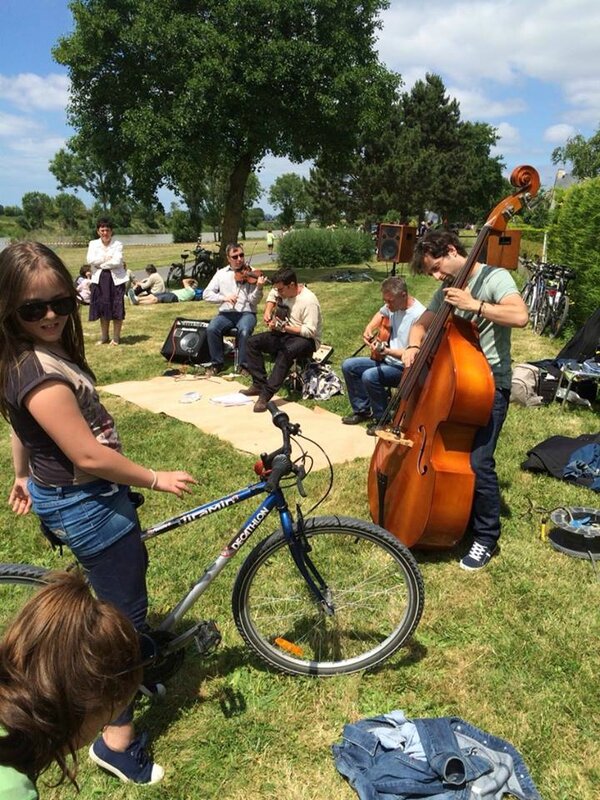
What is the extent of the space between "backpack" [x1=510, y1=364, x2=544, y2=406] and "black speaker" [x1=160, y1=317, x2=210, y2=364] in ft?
13.4

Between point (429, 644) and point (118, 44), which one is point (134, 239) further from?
point (429, 644)

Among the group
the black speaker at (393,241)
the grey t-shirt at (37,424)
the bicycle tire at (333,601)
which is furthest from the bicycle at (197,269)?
the grey t-shirt at (37,424)

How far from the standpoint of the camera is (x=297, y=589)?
271 centimetres

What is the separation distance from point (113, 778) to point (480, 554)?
2.20 m

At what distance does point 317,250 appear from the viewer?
22.7 metres

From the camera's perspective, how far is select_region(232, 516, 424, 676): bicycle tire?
2303 mm

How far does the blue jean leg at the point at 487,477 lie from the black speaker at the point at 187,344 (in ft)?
17.0

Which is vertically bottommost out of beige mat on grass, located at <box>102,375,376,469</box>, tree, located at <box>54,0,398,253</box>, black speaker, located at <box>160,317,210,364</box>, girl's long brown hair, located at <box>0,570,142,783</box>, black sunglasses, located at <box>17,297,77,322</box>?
beige mat on grass, located at <box>102,375,376,469</box>

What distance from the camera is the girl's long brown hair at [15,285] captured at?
5.36 feet

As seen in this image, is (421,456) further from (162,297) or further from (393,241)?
(162,297)

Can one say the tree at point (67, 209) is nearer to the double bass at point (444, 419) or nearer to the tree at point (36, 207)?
the tree at point (36, 207)

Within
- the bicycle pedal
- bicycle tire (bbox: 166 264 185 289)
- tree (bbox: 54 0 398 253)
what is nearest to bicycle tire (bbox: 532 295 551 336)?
the bicycle pedal

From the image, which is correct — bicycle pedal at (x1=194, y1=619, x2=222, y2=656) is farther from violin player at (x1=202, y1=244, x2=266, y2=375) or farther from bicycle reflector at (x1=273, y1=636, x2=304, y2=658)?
violin player at (x1=202, y1=244, x2=266, y2=375)

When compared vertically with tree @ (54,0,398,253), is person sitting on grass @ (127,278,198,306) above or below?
below
